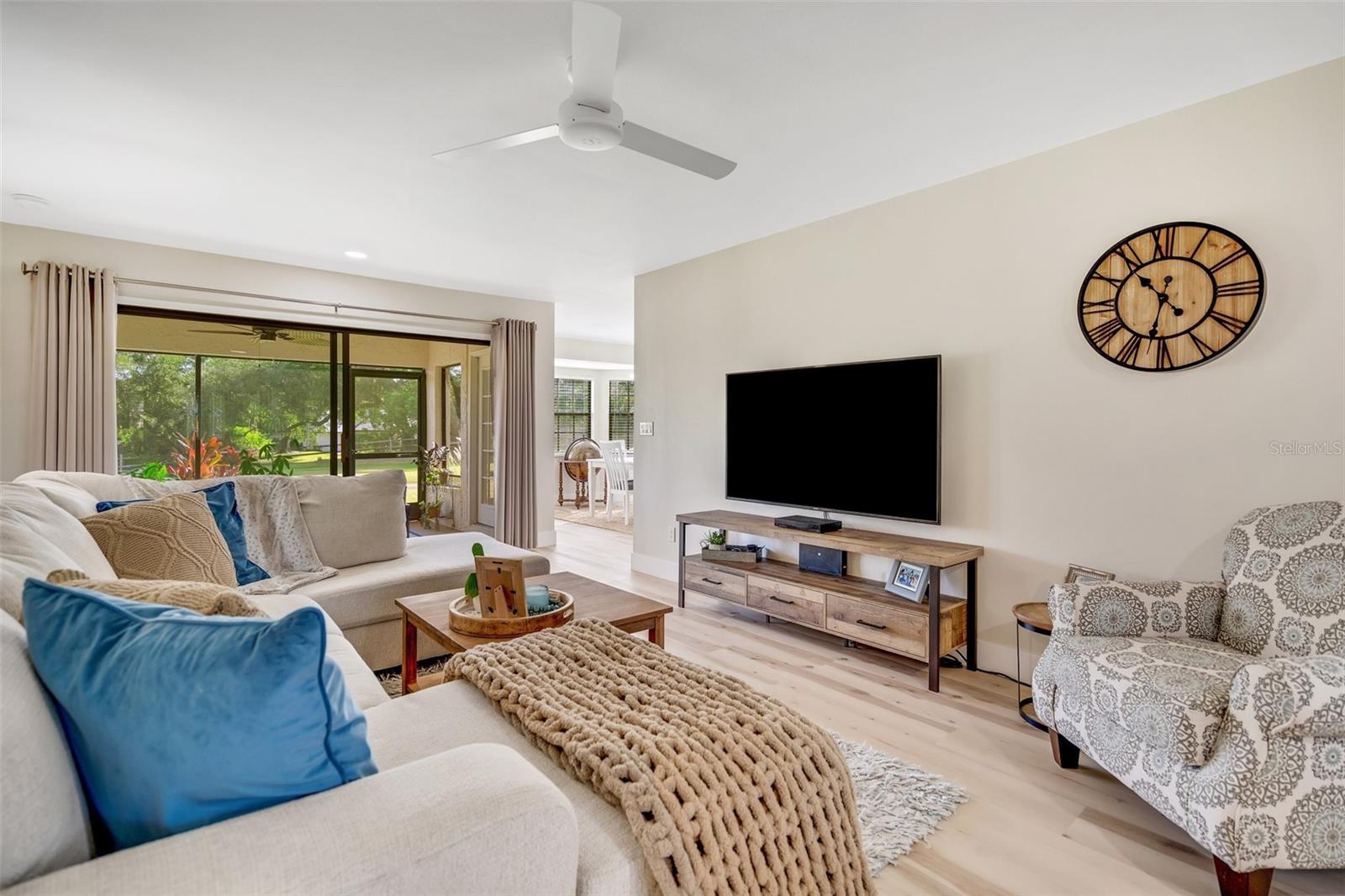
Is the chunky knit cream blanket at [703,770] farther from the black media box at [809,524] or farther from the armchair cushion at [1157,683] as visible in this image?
the black media box at [809,524]

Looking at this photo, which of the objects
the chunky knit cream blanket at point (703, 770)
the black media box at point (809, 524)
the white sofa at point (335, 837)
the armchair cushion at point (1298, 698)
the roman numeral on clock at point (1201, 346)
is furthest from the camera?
the black media box at point (809, 524)

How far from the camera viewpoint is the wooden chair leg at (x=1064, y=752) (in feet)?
7.13

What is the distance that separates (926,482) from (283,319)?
4678 mm

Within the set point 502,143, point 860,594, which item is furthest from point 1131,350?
point 502,143

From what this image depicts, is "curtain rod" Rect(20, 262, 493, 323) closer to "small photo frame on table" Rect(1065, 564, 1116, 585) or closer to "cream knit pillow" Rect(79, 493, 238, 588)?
"cream knit pillow" Rect(79, 493, 238, 588)

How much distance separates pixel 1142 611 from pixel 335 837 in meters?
2.37

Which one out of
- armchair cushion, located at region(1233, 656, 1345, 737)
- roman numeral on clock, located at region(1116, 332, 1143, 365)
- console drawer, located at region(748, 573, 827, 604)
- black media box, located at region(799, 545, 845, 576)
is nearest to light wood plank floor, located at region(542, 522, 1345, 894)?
console drawer, located at region(748, 573, 827, 604)

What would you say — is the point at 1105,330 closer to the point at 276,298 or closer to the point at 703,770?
the point at 703,770

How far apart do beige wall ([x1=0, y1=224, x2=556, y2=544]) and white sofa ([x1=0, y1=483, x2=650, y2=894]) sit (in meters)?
3.90

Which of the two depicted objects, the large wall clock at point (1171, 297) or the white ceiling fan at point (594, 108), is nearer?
the white ceiling fan at point (594, 108)

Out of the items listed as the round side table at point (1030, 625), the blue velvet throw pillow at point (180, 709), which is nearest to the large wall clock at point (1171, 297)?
the round side table at point (1030, 625)

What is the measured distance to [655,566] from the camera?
16.1 feet

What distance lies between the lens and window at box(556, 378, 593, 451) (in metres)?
10.1
